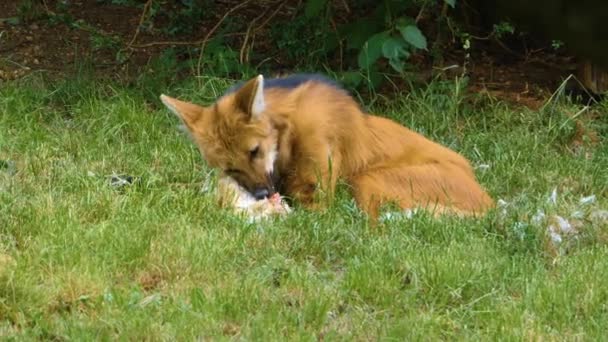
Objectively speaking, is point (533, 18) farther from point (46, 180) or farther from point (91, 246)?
point (46, 180)

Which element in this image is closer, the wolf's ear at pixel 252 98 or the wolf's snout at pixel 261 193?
the wolf's snout at pixel 261 193

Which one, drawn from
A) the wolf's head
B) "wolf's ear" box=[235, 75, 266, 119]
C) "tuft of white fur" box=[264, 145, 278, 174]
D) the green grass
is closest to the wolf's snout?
the wolf's head

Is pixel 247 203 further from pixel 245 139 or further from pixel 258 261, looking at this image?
pixel 258 261

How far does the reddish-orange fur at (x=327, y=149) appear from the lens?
519 centimetres

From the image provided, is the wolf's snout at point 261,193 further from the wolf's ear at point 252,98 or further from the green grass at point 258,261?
the wolf's ear at point 252,98

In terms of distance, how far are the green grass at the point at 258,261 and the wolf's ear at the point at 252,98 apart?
19.3 inches

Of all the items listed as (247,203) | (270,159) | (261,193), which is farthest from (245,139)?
(247,203)

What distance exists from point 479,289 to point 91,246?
1.68 meters

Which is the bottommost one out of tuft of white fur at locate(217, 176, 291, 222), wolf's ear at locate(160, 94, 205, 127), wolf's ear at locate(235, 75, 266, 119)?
tuft of white fur at locate(217, 176, 291, 222)

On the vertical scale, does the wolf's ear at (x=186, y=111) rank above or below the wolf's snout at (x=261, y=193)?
above

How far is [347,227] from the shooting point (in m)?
4.49

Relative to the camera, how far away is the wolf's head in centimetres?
526

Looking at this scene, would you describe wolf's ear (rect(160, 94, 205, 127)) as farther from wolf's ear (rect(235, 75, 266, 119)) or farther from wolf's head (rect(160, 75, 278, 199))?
wolf's ear (rect(235, 75, 266, 119))

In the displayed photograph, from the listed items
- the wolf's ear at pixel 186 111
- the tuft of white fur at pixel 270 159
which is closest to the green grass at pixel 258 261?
the wolf's ear at pixel 186 111
